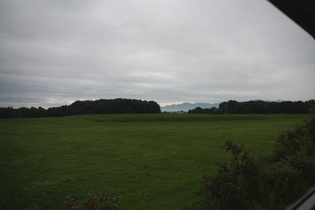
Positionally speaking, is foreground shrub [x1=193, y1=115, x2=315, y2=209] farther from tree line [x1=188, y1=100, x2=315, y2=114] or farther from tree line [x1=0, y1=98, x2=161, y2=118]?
tree line [x1=188, y1=100, x2=315, y2=114]

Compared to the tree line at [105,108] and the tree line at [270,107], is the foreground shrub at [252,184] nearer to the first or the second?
the tree line at [105,108]

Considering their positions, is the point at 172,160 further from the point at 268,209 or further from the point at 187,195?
the point at 268,209

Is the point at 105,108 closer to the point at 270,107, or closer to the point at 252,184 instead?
the point at 270,107

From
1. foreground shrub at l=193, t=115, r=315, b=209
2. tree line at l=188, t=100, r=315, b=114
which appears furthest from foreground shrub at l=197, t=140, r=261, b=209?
tree line at l=188, t=100, r=315, b=114

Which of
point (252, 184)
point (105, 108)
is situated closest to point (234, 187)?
point (252, 184)

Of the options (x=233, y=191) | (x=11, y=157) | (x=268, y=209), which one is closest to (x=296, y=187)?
(x=268, y=209)

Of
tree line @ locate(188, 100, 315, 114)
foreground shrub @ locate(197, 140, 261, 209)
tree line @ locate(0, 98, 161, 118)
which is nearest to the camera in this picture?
foreground shrub @ locate(197, 140, 261, 209)

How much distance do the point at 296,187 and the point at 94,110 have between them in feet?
385

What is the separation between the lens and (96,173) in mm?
9516

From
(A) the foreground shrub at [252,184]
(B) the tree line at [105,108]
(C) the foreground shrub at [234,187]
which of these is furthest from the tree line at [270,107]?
(C) the foreground shrub at [234,187]

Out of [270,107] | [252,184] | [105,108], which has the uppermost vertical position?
[270,107]

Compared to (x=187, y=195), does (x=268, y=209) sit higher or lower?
higher

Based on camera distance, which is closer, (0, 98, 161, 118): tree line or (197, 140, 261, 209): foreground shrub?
(197, 140, 261, 209): foreground shrub

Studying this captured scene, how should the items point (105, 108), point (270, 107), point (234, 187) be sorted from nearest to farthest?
1. point (234, 187)
2. point (270, 107)
3. point (105, 108)
